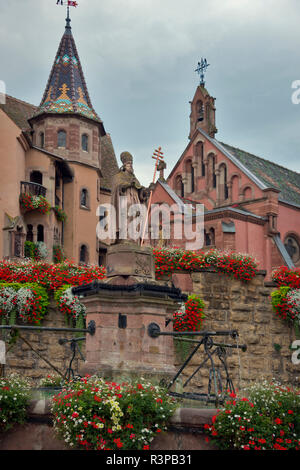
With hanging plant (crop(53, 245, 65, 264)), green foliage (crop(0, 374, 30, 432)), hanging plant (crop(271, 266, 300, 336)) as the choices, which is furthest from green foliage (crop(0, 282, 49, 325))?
hanging plant (crop(53, 245, 65, 264))

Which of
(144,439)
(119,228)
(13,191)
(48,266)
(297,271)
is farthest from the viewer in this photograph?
(13,191)

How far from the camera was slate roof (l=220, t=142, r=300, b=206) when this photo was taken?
42.5 m

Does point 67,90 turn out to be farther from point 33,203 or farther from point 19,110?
point 33,203

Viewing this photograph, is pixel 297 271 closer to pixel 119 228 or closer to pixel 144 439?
pixel 119 228

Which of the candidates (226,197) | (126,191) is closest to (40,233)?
(226,197)

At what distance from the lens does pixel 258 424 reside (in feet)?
23.4

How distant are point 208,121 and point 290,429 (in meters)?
42.0

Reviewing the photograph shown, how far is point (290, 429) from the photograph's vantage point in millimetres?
7277

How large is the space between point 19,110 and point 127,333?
3495cm

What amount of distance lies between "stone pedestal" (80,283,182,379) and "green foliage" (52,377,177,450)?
1.61 metres

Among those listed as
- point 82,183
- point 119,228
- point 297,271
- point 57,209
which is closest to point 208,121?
point 82,183

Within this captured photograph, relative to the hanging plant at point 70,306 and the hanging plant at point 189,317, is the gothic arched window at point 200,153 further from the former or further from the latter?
the hanging plant at point 70,306

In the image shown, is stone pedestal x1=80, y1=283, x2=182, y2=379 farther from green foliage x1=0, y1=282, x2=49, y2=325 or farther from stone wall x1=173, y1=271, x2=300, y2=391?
stone wall x1=173, y1=271, x2=300, y2=391

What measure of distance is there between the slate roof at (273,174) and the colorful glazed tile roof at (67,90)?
12632 millimetres
